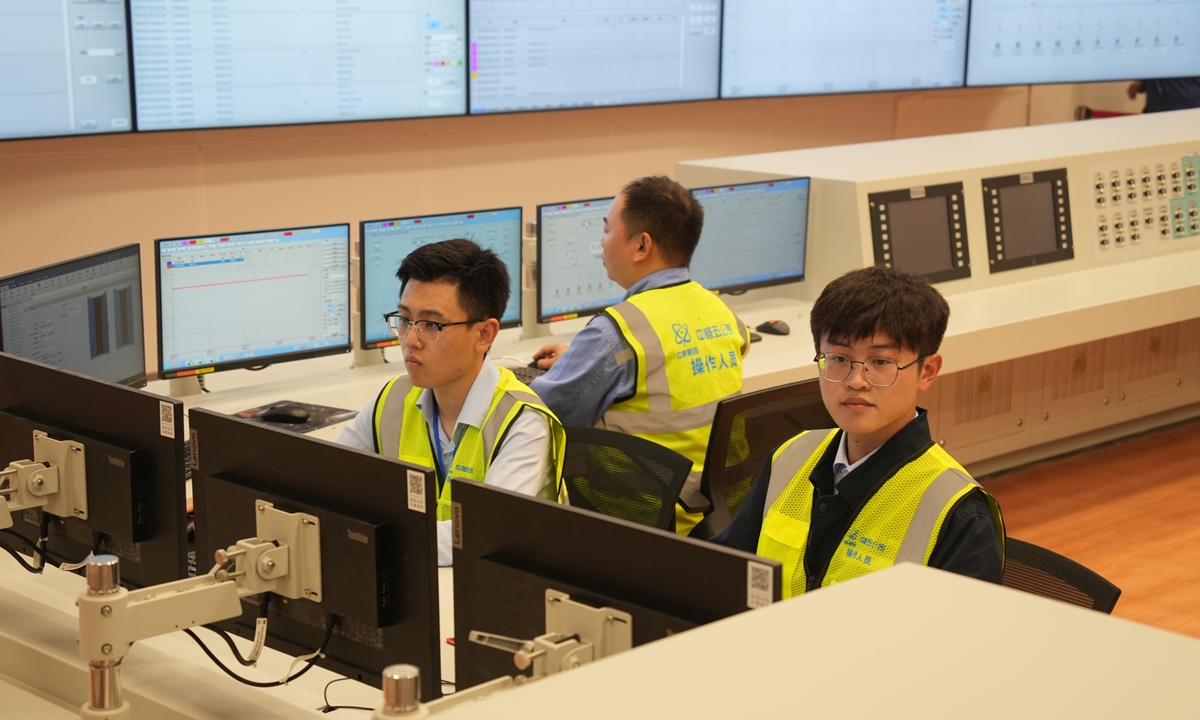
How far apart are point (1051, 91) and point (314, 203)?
183 inches

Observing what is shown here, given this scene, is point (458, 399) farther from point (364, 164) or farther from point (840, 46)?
point (840, 46)

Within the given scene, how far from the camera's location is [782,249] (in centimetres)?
416

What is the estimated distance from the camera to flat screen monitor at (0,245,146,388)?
2.57m

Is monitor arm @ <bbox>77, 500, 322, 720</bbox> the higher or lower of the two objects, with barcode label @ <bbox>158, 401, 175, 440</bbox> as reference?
lower

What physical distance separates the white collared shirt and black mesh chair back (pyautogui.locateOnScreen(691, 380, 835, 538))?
59cm

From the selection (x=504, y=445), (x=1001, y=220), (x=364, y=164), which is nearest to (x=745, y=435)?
(x=504, y=445)

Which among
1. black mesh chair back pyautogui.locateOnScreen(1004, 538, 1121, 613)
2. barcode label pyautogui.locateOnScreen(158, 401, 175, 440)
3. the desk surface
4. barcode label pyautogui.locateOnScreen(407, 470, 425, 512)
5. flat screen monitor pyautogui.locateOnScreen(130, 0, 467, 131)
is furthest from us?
flat screen monitor pyautogui.locateOnScreen(130, 0, 467, 131)

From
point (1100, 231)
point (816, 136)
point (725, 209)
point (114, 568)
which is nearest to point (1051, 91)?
point (816, 136)

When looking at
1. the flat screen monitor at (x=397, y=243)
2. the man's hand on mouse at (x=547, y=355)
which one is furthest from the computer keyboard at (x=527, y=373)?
the flat screen monitor at (x=397, y=243)

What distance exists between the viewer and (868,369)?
183 centimetres

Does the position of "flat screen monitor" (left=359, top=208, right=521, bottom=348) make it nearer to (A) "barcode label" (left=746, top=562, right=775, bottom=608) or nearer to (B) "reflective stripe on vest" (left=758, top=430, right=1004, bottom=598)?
(B) "reflective stripe on vest" (left=758, top=430, right=1004, bottom=598)

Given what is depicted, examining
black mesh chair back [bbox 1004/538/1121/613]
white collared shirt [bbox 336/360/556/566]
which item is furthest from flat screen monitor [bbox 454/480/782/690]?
black mesh chair back [bbox 1004/538/1121/613]

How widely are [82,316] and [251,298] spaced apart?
485 mm

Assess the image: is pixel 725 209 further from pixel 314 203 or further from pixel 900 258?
pixel 314 203
